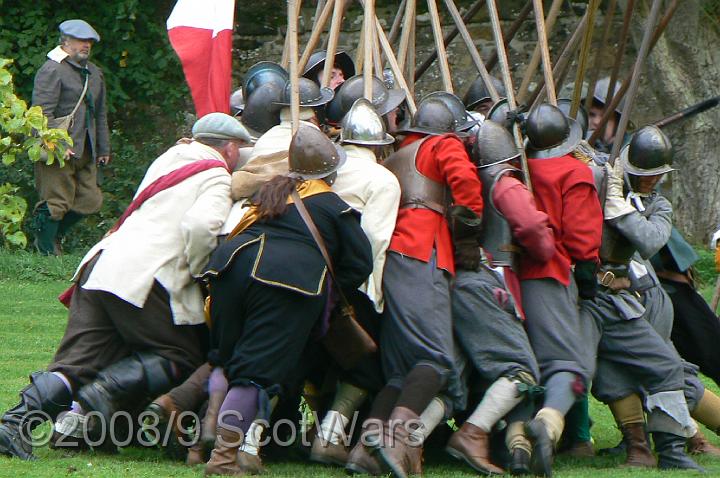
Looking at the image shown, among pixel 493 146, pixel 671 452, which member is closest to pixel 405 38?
pixel 493 146

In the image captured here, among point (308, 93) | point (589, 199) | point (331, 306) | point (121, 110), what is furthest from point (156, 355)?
point (121, 110)

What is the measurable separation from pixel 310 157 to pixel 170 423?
52.6 inches

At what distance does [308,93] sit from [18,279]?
4.85 meters

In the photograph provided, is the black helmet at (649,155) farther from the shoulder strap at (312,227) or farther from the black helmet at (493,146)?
the shoulder strap at (312,227)

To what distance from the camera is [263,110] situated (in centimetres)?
715

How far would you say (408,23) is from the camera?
8180 mm

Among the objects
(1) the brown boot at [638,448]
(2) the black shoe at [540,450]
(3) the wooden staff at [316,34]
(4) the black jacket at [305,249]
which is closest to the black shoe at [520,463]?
(2) the black shoe at [540,450]

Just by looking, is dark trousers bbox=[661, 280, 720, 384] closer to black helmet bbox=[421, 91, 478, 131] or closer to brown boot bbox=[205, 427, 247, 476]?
black helmet bbox=[421, 91, 478, 131]

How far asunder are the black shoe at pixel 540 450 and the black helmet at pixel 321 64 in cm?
269

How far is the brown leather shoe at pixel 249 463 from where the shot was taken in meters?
5.97

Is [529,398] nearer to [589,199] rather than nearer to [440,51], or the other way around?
[589,199]

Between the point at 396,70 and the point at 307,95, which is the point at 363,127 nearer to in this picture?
the point at 307,95

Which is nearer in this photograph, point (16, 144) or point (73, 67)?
point (16, 144)

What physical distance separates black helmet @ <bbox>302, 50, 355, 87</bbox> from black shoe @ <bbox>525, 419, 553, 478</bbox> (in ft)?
8.81
